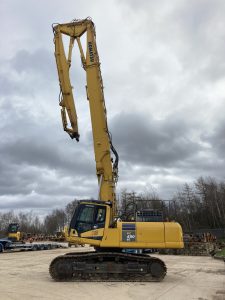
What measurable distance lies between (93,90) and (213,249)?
2166 centimetres

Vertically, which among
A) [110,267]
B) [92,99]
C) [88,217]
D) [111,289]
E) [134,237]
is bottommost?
[111,289]

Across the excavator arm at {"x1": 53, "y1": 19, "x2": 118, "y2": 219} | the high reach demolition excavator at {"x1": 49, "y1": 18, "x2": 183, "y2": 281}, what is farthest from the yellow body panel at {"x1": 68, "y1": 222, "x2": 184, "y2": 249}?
the excavator arm at {"x1": 53, "y1": 19, "x2": 118, "y2": 219}

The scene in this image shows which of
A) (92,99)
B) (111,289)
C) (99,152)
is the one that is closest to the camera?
(111,289)

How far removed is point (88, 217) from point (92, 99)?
530cm

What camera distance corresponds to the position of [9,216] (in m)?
129

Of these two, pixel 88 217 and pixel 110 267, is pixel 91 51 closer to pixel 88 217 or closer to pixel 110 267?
pixel 88 217

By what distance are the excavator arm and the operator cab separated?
947mm

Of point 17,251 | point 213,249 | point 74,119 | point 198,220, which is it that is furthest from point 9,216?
point 74,119

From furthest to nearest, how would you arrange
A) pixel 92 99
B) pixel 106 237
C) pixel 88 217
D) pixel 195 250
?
pixel 195 250, pixel 92 99, pixel 88 217, pixel 106 237

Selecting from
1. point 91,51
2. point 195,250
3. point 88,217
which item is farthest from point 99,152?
point 195,250

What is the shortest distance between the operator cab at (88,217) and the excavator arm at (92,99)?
37.3 inches

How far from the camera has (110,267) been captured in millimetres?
12859

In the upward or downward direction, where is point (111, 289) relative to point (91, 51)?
downward

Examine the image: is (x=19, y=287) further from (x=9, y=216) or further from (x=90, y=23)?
(x=9, y=216)
